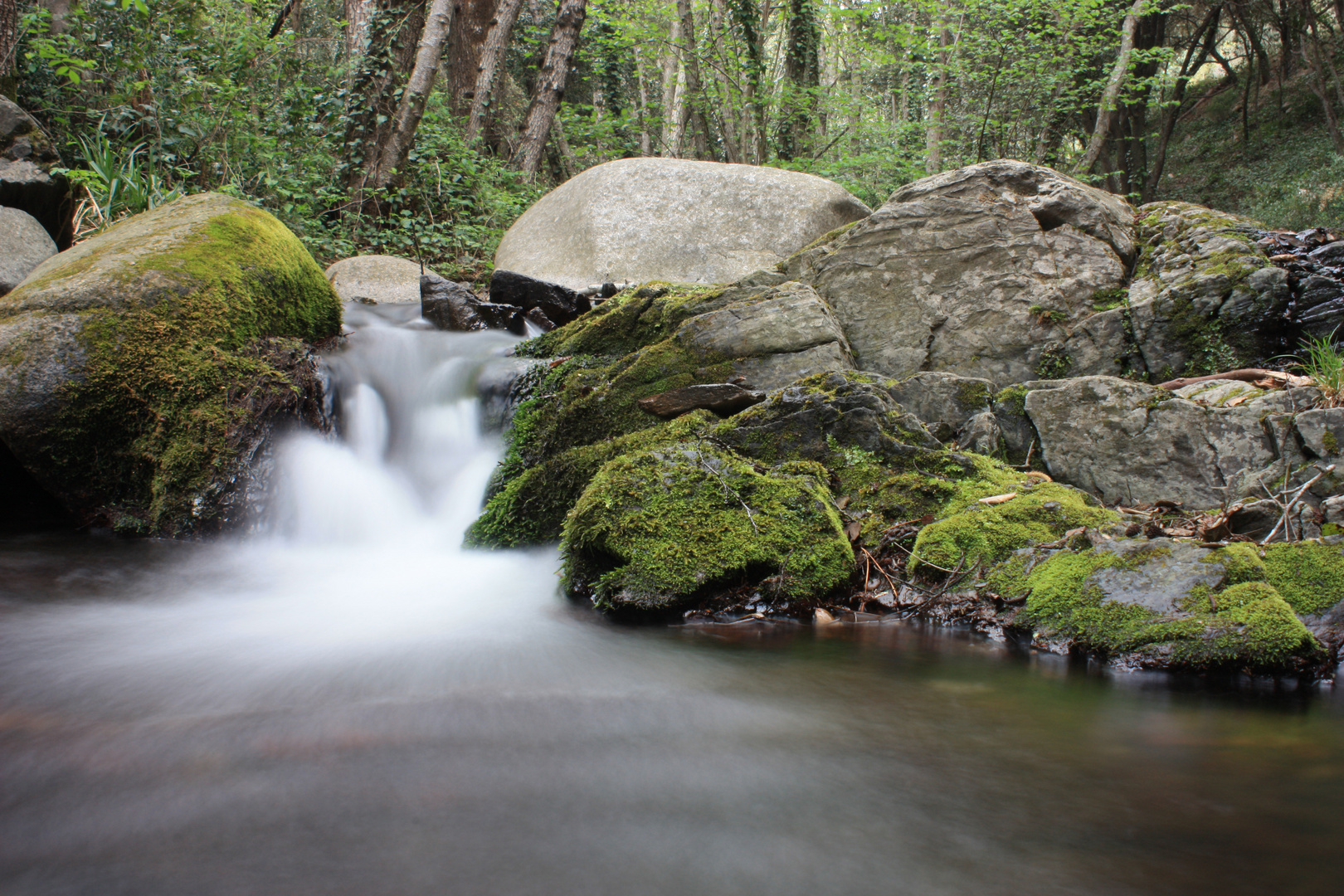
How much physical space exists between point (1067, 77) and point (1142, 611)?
530 inches

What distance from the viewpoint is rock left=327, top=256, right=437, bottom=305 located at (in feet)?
29.5

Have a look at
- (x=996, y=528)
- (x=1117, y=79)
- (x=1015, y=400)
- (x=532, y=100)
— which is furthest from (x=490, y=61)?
(x=996, y=528)

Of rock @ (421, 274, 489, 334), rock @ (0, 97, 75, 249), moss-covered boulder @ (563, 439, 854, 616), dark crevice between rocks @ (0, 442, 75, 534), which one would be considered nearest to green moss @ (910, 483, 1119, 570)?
moss-covered boulder @ (563, 439, 854, 616)

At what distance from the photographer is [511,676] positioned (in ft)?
8.59

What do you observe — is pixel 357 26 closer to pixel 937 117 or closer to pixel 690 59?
pixel 690 59

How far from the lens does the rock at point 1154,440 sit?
12.9 ft

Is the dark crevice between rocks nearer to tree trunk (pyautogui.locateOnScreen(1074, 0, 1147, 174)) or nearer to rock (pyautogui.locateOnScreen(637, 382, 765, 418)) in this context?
rock (pyautogui.locateOnScreen(637, 382, 765, 418))

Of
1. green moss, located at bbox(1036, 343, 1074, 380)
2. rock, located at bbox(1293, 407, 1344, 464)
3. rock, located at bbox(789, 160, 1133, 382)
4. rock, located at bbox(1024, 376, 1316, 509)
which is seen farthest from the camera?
rock, located at bbox(789, 160, 1133, 382)

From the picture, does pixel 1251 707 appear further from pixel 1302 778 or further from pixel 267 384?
pixel 267 384

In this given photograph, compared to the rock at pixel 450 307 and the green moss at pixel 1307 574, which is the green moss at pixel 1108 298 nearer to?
the green moss at pixel 1307 574

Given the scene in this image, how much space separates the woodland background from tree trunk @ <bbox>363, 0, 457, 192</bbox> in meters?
0.04

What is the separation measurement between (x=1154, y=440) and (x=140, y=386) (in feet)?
19.8

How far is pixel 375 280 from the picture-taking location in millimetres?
9188

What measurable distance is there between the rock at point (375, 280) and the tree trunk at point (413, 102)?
202cm
